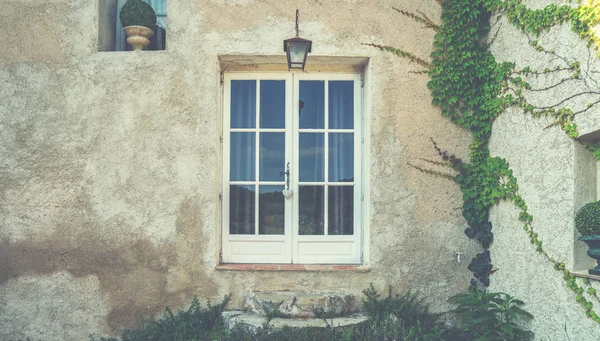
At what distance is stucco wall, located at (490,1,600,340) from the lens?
378cm

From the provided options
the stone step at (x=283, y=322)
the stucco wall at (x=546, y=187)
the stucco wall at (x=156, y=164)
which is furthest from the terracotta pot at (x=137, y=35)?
the stucco wall at (x=546, y=187)

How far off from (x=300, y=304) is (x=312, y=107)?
6.39 ft

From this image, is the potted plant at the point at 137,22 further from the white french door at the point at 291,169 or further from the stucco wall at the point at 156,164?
the white french door at the point at 291,169

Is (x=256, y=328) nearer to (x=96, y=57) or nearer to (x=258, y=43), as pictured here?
A: (x=258, y=43)

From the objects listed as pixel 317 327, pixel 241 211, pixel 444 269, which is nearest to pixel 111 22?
pixel 241 211

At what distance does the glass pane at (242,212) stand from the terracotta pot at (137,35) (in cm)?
168

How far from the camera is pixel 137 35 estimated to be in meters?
5.16

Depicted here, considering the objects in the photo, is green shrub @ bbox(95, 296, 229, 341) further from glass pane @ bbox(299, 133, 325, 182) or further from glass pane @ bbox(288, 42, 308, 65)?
glass pane @ bbox(288, 42, 308, 65)

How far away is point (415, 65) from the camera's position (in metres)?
5.08

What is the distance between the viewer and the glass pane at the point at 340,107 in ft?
17.4

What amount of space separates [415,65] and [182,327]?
10.7 ft

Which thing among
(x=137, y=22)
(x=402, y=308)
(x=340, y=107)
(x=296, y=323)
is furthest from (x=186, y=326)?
(x=137, y=22)

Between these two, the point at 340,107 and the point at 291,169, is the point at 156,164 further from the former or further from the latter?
the point at 340,107

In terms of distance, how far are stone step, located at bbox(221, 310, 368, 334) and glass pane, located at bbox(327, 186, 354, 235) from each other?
0.88 m
